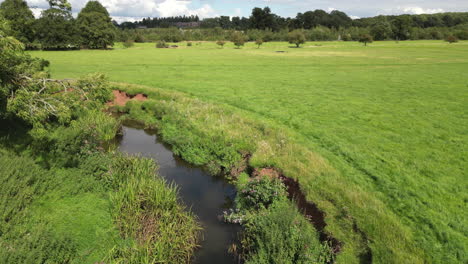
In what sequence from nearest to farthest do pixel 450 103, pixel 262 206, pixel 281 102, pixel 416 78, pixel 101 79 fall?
pixel 262 206, pixel 101 79, pixel 450 103, pixel 281 102, pixel 416 78

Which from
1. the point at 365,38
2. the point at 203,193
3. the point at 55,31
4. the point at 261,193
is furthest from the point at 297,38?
the point at 261,193

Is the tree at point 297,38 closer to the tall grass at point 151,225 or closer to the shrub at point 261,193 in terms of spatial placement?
the shrub at point 261,193

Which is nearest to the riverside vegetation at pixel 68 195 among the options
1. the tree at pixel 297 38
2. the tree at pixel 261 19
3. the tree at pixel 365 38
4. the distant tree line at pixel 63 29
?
the distant tree line at pixel 63 29

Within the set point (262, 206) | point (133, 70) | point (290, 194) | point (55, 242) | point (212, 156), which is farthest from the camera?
point (133, 70)

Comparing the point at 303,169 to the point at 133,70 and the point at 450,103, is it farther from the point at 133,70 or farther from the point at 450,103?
the point at 133,70

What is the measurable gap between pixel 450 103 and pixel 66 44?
250 feet

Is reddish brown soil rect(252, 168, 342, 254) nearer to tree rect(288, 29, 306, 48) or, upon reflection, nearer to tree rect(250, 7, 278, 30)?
tree rect(288, 29, 306, 48)

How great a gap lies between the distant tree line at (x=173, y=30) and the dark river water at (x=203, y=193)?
805 centimetres

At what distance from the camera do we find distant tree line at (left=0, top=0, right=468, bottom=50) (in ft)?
213

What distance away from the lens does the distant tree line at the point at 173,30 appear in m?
64.9

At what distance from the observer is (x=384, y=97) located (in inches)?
917

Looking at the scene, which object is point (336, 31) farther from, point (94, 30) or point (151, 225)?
point (151, 225)

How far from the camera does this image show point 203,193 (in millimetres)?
11969

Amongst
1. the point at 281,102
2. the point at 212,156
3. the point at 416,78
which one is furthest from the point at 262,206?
the point at 416,78
